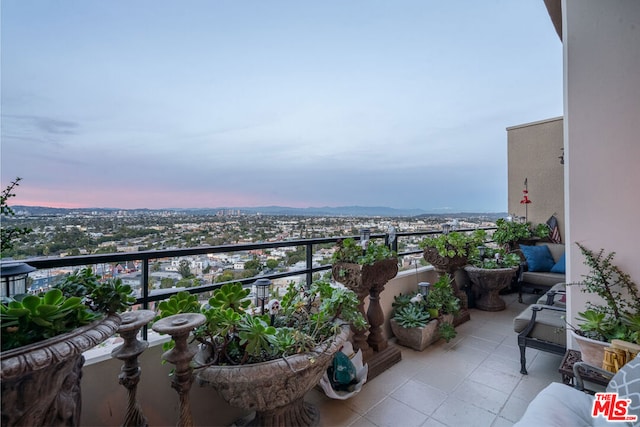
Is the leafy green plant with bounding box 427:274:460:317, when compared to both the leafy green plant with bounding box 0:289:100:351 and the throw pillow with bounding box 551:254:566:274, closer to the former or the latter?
the throw pillow with bounding box 551:254:566:274

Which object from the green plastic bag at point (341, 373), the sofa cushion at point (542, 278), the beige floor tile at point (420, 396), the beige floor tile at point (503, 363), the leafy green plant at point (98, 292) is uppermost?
the leafy green plant at point (98, 292)

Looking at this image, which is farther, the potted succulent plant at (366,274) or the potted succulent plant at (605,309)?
the potted succulent plant at (366,274)

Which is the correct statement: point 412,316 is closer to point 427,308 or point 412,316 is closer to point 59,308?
point 427,308

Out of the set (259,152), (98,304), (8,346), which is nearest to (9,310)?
(8,346)

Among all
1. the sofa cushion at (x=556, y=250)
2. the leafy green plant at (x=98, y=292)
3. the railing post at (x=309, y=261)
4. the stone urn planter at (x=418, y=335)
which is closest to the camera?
the leafy green plant at (x=98, y=292)

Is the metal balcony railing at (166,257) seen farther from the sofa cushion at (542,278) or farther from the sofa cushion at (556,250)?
the sofa cushion at (556,250)

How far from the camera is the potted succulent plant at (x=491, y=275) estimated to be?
3930 mm

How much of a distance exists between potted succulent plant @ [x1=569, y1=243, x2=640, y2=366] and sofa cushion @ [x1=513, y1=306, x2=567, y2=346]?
0.35m

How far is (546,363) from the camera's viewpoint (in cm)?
256

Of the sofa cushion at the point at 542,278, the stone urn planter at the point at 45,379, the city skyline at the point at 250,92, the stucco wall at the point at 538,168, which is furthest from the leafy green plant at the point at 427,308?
the stucco wall at the point at 538,168

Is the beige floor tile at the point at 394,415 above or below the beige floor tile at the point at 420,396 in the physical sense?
above

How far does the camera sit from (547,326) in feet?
7.67

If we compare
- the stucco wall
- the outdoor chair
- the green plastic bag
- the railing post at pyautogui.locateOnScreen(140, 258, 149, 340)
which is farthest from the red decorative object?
the railing post at pyautogui.locateOnScreen(140, 258, 149, 340)

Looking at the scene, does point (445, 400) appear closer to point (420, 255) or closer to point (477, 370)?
point (477, 370)
